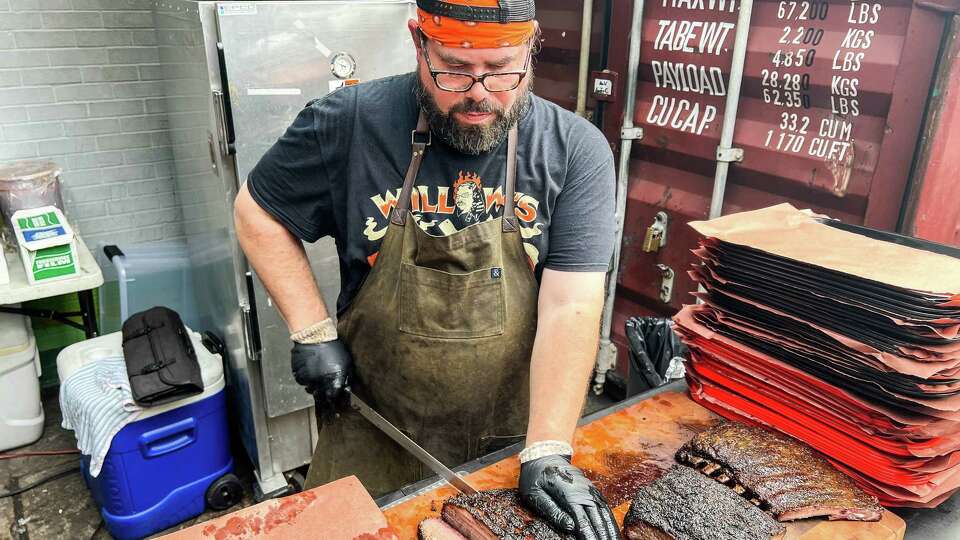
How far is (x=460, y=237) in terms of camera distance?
1.79m

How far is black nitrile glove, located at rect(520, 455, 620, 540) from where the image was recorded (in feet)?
4.39

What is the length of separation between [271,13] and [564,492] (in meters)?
2.36

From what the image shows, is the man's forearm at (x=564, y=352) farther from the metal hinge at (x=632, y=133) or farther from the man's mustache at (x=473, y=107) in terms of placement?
the metal hinge at (x=632, y=133)

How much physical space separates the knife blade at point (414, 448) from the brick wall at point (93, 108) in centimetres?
324

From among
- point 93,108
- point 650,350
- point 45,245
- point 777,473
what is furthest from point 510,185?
point 93,108

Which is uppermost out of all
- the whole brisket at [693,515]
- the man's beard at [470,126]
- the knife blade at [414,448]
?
the man's beard at [470,126]

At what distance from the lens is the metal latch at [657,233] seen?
3635 millimetres

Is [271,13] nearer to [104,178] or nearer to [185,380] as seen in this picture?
[185,380]

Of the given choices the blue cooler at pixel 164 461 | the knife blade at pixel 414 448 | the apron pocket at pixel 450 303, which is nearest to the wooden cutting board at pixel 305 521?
the knife blade at pixel 414 448

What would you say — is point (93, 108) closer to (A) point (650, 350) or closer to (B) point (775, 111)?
(A) point (650, 350)

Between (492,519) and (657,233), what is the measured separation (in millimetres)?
2611

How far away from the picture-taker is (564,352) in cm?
179

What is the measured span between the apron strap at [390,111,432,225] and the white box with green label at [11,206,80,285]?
2.31 metres

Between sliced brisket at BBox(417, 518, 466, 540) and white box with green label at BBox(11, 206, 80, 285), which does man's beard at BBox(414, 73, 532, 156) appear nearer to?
sliced brisket at BBox(417, 518, 466, 540)
